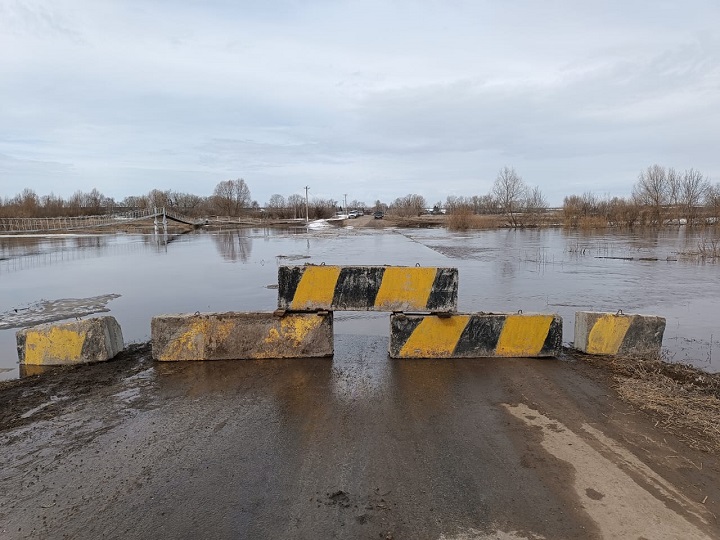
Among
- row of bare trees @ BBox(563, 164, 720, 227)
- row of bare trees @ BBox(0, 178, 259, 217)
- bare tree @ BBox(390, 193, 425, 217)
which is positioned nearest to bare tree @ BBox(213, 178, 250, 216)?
row of bare trees @ BBox(0, 178, 259, 217)

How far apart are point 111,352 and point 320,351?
259cm

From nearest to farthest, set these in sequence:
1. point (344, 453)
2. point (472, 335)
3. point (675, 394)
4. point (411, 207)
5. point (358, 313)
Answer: point (344, 453), point (675, 394), point (472, 335), point (358, 313), point (411, 207)

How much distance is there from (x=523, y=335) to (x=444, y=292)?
1150mm

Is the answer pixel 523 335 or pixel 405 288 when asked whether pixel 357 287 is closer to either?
pixel 405 288

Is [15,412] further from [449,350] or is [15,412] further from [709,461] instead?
[709,461]

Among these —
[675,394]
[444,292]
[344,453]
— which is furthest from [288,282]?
[675,394]

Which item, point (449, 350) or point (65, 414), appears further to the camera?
point (449, 350)

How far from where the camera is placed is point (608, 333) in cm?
593

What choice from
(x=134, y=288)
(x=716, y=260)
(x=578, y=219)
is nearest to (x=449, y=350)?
(x=134, y=288)

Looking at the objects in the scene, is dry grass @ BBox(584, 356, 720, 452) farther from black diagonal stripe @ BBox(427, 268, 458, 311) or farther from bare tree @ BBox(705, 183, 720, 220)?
bare tree @ BBox(705, 183, 720, 220)

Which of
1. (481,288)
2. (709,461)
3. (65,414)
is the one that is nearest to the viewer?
(709,461)

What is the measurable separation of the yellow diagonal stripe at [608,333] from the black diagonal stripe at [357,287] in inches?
111

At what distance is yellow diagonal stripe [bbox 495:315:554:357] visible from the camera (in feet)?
19.2

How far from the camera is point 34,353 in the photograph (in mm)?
5664
